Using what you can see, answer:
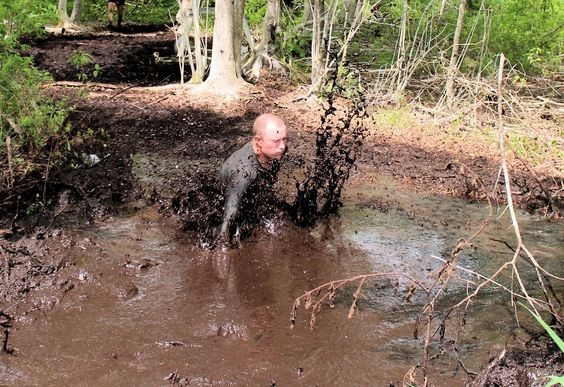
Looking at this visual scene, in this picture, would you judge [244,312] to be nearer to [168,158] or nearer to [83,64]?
[168,158]

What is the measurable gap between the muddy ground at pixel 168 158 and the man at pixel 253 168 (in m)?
0.84

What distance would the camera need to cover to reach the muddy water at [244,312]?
3195 millimetres

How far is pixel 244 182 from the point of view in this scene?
192 inches

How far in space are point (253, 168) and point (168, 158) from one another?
234 cm

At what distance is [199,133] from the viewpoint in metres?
7.81

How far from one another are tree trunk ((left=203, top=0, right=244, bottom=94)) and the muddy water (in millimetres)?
4235

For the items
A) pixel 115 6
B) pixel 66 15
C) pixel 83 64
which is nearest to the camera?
pixel 83 64

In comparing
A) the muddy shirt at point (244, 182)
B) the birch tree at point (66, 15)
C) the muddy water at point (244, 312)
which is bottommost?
the muddy water at point (244, 312)

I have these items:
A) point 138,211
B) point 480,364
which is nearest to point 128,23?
point 138,211

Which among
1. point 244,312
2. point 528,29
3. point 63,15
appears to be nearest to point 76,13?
point 63,15

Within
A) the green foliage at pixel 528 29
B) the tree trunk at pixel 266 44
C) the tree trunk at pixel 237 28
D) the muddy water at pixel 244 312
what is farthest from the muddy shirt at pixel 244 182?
the green foliage at pixel 528 29

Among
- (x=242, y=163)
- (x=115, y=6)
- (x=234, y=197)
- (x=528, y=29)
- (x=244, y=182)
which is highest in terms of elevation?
(x=115, y=6)

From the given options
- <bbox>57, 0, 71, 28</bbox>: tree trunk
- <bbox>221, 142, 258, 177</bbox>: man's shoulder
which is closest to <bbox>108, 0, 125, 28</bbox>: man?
<bbox>57, 0, 71, 28</bbox>: tree trunk

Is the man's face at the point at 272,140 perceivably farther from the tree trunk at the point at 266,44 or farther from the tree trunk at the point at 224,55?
the tree trunk at the point at 266,44
